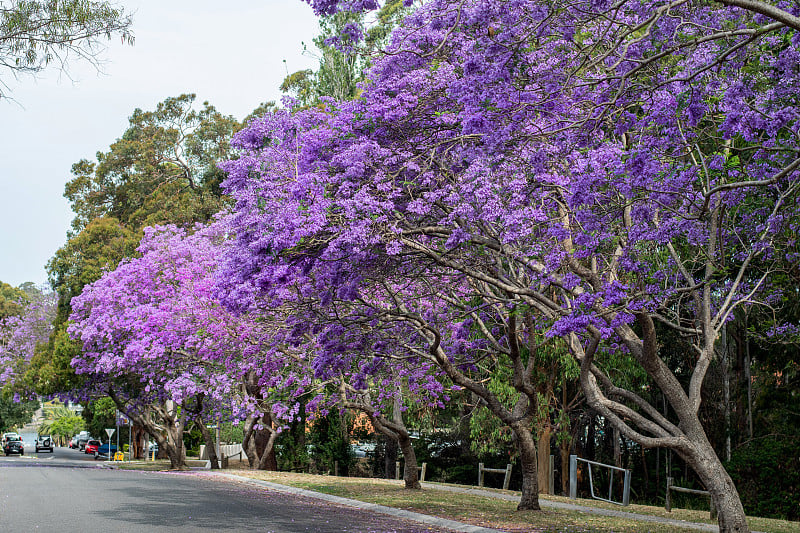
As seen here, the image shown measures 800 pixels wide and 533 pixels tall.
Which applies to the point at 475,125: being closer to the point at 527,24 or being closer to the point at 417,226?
the point at 527,24

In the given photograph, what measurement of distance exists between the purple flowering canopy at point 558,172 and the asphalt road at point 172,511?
375 cm

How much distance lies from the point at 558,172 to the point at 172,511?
8988 millimetres

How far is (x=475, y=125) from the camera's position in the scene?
9742 mm

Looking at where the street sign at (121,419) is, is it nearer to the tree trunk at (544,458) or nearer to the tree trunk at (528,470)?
the tree trunk at (544,458)

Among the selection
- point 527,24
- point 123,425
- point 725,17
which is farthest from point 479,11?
point 123,425

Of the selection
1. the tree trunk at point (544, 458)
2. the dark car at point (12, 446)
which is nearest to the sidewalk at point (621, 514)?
the tree trunk at point (544, 458)

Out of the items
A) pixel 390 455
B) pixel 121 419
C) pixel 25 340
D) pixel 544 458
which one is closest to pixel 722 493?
pixel 544 458

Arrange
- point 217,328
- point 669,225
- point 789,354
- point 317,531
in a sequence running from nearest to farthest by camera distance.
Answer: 1. point 669,225
2. point 317,531
3. point 789,354
4. point 217,328

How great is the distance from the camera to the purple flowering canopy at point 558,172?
9.47 m

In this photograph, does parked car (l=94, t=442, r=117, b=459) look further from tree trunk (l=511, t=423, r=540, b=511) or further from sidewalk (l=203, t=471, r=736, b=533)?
tree trunk (l=511, t=423, r=540, b=511)

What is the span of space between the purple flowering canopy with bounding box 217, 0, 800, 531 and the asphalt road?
3.75m

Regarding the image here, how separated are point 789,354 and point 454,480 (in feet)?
45.5

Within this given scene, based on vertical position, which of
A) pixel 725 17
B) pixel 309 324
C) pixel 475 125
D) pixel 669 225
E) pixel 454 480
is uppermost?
pixel 725 17

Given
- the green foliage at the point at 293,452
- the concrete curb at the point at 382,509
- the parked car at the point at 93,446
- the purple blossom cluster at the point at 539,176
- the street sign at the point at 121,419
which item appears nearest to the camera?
the purple blossom cluster at the point at 539,176
